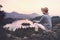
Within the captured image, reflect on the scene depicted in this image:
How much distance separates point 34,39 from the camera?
1.90 meters

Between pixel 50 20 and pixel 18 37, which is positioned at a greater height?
pixel 50 20

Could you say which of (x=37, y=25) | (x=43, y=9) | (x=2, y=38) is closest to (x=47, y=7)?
(x=43, y=9)

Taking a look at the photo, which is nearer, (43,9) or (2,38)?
(2,38)

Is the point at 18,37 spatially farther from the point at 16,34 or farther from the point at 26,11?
the point at 26,11

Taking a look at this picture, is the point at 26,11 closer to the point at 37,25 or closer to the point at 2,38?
the point at 37,25

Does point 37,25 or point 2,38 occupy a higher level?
point 37,25

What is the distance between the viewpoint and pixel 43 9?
6.57 ft

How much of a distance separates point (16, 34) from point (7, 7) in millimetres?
337

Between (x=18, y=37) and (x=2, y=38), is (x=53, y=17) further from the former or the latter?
(x=2, y=38)

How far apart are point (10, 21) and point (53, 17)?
507mm

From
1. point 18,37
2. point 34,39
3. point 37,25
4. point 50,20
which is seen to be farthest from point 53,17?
point 18,37

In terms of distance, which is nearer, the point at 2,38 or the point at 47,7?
the point at 2,38

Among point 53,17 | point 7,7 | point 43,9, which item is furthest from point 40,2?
point 7,7

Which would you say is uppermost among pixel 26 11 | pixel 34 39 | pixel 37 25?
pixel 26 11
